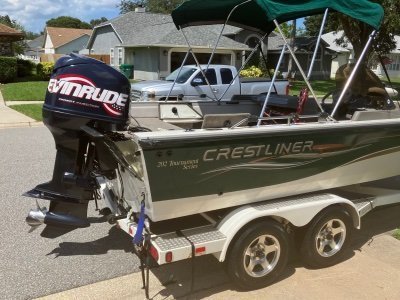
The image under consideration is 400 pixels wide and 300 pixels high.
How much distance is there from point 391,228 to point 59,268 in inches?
155

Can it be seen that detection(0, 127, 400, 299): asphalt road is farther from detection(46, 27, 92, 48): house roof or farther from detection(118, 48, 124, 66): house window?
detection(46, 27, 92, 48): house roof

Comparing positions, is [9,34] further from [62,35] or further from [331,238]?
[62,35]

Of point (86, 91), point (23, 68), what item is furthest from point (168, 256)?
point (23, 68)

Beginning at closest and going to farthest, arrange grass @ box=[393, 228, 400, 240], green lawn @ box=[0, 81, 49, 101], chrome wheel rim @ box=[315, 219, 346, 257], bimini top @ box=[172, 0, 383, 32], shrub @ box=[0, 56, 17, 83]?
bimini top @ box=[172, 0, 383, 32] → chrome wheel rim @ box=[315, 219, 346, 257] → grass @ box=[393, 228, 400, 240] → green lawn @ box=[0, 81, 49, 101] → shrub @ box=[0, 56, 17, 83]

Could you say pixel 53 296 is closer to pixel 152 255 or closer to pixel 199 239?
pixel 152 255

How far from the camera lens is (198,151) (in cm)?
350

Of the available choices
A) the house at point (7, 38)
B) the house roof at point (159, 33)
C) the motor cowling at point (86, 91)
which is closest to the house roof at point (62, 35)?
the house roof at point (159, 33)

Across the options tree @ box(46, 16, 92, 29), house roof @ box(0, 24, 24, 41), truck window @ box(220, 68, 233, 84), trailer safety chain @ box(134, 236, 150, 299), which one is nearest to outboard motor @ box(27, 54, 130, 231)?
trailer safety chain @ box(134, 236, 150, 299)

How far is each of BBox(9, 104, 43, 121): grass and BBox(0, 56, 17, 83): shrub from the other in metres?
10.4

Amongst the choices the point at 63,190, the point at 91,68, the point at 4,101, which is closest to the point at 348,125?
the point at 91,68

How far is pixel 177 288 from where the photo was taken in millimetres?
3955

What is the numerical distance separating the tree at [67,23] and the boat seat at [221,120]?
11472cm

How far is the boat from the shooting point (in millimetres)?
3494

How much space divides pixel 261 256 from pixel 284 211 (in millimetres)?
464
